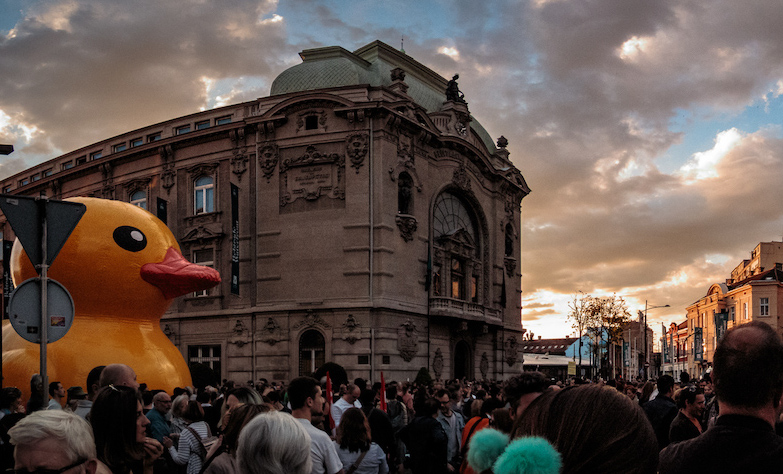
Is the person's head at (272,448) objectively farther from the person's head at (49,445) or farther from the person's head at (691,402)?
the person's head at (691,402)

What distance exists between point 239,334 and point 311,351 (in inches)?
146

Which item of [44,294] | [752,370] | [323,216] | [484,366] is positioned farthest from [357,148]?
[752,370]

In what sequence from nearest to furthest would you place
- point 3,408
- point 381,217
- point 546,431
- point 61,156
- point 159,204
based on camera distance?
point 546,431
point 3,408
point 381,217
point 159,204
point 61,156

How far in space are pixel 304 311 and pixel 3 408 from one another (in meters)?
22.3

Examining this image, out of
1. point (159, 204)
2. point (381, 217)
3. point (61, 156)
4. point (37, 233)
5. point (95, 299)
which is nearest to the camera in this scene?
point (37, 233)

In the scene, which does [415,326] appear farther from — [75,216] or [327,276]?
[75,216]

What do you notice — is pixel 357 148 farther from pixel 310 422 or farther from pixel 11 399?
pixel 310 422

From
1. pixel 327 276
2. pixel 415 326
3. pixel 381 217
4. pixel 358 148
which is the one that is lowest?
pixel 415 326

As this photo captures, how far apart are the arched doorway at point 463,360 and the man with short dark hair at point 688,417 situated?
30.3 meters

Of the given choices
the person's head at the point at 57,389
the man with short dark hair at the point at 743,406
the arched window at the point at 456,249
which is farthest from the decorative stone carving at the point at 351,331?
the man with short dark hair at the point at 743,406

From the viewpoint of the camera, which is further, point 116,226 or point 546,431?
point 116,226

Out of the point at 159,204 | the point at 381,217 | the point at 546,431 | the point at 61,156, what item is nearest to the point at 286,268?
the point at 381,217

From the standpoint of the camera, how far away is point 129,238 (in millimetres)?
13578

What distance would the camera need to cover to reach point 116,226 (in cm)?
1359
